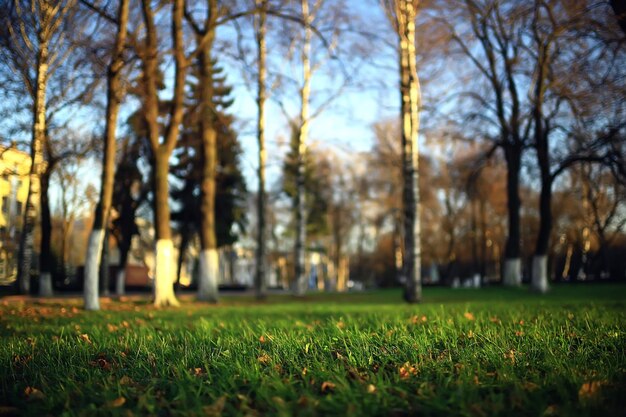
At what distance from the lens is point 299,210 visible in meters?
26.6

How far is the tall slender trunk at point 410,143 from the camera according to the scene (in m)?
15.8

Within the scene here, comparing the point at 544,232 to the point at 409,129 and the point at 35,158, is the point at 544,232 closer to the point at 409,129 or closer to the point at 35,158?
the point at 409,129

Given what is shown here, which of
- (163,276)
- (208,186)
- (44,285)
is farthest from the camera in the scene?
(44,285)

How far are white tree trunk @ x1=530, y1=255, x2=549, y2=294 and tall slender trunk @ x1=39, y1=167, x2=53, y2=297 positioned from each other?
20.8 m

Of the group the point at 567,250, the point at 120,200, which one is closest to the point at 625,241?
the point at 567,250

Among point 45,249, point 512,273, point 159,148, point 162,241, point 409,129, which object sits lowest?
point 512,273

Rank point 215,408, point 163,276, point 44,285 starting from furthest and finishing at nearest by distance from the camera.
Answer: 1. point 44,285
2. point 163,276
3. point 215,408

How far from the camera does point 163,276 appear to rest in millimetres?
14805

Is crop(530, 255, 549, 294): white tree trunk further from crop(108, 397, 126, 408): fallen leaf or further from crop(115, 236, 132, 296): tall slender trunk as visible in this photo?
crop(115, 236, 132, 296): tall slender trunk

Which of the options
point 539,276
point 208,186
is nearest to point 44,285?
point 208,186

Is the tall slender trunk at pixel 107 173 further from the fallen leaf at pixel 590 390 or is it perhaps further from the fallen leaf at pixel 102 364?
the fallen leaf at pixel 590 390

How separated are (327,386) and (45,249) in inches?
886

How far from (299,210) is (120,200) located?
11.2m

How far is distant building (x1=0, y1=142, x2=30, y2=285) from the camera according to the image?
16.3 metres
